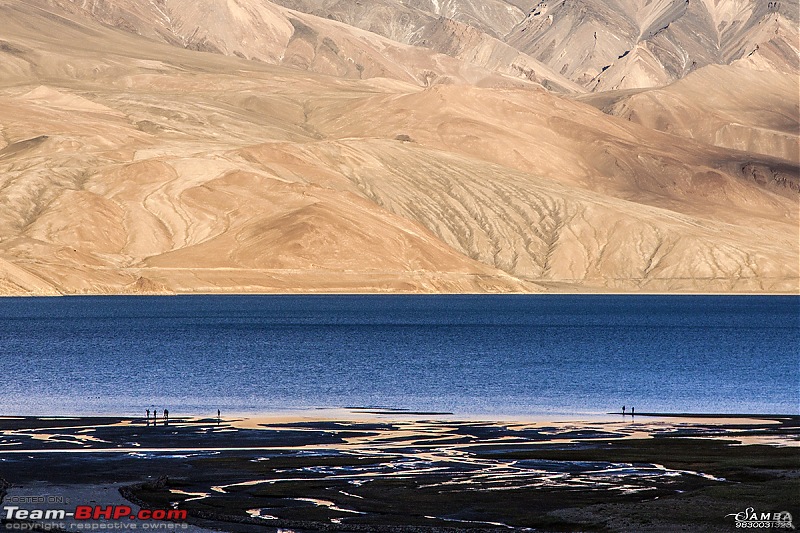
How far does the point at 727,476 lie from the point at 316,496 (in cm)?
1264

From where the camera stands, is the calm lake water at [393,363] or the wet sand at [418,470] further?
the calm lake water at [393,363]

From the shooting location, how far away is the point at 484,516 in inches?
1337

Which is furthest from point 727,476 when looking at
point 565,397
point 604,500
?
point 565,397

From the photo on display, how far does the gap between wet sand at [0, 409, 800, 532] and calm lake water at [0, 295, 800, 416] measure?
8.58 meters

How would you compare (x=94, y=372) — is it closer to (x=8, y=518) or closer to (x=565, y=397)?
(x=565, y=397)

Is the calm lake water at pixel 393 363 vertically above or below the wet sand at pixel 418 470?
above

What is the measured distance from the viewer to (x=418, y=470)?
138 ft

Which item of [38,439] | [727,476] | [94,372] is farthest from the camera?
[94,372]

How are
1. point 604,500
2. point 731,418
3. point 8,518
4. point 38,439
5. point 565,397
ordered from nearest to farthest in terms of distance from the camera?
point 8,518 < point 604,500 < point 38,439 < point 731,418 < point 565,397

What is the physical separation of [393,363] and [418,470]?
5273cm

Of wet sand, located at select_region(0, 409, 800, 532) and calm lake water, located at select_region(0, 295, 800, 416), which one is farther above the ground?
calm lake water, located at select_region(0, 295, 800, 416)

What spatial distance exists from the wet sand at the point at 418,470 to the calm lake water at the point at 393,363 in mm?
8584

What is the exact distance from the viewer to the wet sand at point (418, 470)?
3400cm

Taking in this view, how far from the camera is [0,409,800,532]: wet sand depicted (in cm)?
3400
